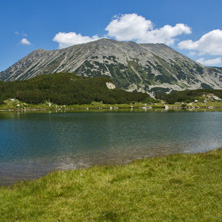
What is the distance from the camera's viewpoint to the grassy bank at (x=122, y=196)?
11.8 m

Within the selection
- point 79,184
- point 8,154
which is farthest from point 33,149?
point 79,184

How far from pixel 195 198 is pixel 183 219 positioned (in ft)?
9.40

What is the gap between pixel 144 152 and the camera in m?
35.8

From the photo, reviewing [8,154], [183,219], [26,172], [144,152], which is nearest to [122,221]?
[183,219]

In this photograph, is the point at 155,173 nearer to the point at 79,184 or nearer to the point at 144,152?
the point at 79,184

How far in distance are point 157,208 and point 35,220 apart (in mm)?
7320

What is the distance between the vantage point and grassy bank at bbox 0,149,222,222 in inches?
465

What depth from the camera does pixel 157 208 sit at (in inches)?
492

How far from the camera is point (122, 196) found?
1435 cm

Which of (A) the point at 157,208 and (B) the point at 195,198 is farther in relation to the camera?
→ (B) the point at 195,198

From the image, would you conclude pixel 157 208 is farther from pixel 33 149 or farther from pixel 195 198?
pixel 33 149

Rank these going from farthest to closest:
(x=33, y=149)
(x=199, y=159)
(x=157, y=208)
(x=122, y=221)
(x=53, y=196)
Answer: (x=33, y=149) → (x=199, y=159) → (x=53, y=196) → (x=157, y=208) → (x=122, y=221)

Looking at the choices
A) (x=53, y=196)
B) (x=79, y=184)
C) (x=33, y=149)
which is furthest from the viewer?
(x=33, y=149)

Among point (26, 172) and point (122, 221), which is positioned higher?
point (122, 221)
